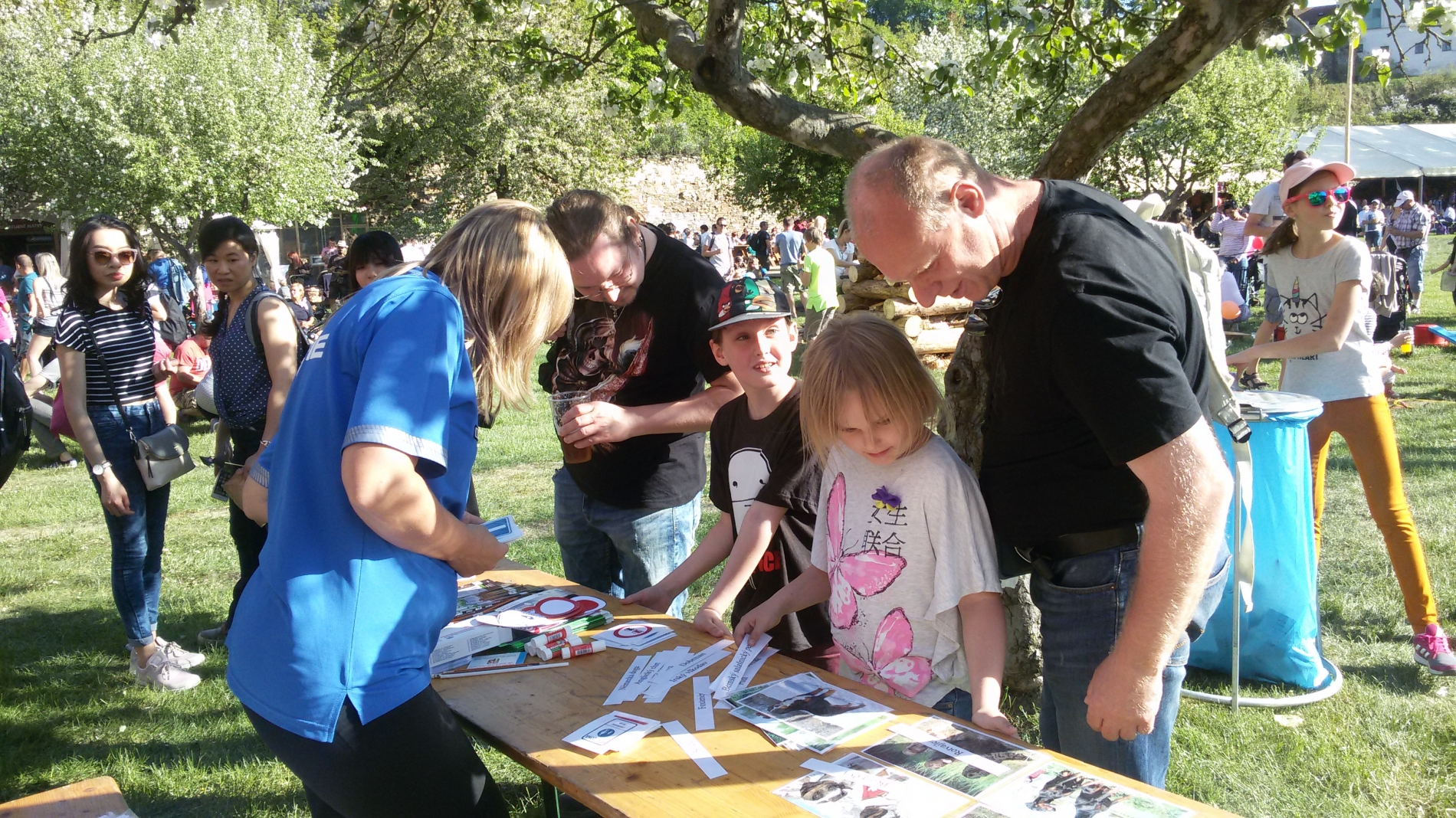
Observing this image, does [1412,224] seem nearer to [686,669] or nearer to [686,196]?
[686,669]

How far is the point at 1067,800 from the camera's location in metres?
1.55

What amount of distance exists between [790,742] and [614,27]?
190 inches

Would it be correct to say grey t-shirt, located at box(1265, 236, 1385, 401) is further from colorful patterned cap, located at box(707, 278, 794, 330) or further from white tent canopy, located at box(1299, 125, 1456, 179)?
white tent canopy, located at box(1299, 125, 1456, 179)

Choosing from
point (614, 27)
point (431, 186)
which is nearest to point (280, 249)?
point (431, 186)

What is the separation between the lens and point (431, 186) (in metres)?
28.8

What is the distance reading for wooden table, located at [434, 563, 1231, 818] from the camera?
163 centimetres

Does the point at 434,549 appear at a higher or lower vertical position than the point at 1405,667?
higher

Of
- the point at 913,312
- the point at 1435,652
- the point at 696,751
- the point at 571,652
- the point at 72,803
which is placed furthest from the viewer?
the point at 913,312

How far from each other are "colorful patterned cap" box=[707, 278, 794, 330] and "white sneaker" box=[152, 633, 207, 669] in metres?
3.23

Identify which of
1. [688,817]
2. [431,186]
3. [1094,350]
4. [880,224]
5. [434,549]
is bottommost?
[688,817]

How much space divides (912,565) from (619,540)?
1.32m

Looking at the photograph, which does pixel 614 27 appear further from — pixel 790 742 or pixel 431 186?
pixel 431 186

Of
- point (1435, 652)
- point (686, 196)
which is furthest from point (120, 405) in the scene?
point (686, 196)

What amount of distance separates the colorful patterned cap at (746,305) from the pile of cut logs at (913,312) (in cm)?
938
